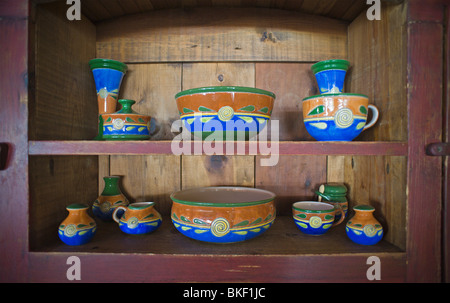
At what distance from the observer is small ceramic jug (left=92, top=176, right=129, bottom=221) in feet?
2.15

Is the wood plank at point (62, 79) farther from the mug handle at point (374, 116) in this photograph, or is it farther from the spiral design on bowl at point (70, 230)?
the mug handle at point (374, 116)

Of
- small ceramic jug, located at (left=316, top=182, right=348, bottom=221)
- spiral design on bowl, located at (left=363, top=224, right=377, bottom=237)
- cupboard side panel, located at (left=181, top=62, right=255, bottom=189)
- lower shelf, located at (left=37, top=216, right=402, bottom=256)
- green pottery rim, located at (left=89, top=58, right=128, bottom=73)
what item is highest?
green pottery rim, located at (left=89, top=58, right=128, bottom=73)

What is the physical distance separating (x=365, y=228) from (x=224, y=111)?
1.24 feet

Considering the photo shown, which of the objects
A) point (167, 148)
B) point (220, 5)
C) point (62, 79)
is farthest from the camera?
point (220, 5)

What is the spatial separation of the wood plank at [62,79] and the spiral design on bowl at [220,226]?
0.40 metres

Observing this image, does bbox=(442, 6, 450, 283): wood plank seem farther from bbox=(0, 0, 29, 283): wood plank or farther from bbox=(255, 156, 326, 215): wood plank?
bbox=(0, 0, 29, 283): wood plank

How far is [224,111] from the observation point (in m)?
0.51

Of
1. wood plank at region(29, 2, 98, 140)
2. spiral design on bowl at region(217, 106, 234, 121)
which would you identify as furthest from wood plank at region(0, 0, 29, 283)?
spiral design on bowl at region(217, 106, 234, 121)

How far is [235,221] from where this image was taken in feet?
1.62

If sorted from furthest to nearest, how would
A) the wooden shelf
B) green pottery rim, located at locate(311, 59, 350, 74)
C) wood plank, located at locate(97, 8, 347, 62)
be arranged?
wood plank, located at locate(97, 8, 347, 62), green pottery rim, located at locate(311, 59, 350, 74), the wooden shelf

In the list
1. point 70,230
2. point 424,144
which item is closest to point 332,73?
point 424,144

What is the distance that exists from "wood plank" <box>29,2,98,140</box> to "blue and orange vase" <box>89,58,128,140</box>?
0.04 meters

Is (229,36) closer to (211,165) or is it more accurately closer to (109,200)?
(211,165)
